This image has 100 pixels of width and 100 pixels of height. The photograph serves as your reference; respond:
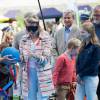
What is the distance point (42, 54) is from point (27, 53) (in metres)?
0.24

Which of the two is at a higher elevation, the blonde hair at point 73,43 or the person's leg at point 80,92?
the blonde hair at point 73,43

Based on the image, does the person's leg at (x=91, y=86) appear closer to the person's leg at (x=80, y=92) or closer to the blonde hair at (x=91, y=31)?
the person's leg at (x=80, y=92)

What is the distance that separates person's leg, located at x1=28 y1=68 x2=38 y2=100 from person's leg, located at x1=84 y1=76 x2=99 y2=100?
1.02m

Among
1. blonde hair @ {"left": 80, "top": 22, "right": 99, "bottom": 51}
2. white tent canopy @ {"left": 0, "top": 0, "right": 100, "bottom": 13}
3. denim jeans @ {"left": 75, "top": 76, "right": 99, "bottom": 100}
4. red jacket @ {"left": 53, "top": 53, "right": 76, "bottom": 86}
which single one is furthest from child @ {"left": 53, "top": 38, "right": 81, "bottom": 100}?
white tent canopy @ {"left": 0, "top": 0, "right": 100, "bottom": 13}

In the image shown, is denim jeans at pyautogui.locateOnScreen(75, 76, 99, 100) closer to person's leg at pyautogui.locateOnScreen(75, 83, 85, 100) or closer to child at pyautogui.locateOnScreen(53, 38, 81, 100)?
person's leg at pyautogui.locateOnScreen(75, 83, 85, 100)

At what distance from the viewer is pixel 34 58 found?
27.2 ft

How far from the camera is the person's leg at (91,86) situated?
897 centimetres

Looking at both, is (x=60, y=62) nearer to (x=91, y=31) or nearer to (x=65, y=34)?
(x=91, y=31)

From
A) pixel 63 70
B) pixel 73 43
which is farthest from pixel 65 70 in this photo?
pixel 73 43

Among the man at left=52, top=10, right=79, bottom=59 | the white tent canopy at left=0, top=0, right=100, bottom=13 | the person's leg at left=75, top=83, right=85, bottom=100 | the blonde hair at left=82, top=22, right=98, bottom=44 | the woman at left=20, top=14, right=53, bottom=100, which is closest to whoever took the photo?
the woman at left=20, top=14, right=53, bottom=100

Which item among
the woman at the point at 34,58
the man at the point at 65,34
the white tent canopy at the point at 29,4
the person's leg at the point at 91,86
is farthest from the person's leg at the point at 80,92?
the white tent canopy at the point at 29,4

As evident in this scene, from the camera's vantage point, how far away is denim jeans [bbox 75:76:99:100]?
8.98m

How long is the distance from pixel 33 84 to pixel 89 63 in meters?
1.09

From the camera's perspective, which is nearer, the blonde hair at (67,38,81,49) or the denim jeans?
the denim jeans
